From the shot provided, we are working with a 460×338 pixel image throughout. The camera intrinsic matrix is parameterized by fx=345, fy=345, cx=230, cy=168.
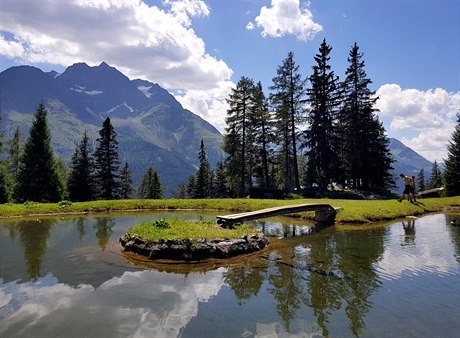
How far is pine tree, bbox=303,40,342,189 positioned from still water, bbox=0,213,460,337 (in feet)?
105

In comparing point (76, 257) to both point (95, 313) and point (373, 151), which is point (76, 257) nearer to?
point (95, 313)

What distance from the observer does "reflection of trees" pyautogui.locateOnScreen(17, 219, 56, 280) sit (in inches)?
556

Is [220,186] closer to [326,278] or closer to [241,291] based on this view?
[326,278]

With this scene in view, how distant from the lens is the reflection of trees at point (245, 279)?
36.6 ft

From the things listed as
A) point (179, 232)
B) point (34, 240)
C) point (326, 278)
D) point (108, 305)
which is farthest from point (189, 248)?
point (34, 240)

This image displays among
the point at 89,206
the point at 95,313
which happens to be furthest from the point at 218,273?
the point at 89,206

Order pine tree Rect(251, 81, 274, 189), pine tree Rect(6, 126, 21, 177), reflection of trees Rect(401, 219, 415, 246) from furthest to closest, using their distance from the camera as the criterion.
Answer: pine tree Rect(6, 126, 21, 177)
pine tree Rect(251, 81, 274, 189)
reflection of trees Rect(401, 219, 415, 246)

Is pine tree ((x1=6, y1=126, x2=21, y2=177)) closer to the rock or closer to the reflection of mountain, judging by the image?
the rock

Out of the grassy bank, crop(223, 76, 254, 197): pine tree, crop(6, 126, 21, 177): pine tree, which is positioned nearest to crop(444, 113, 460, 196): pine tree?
the grassy bank

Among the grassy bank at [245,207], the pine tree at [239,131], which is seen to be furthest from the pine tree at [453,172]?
the pine tree at [239,131]

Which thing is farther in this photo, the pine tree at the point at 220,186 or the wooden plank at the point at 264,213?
the pine tree at the point at 220,186

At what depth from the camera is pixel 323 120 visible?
170 ft

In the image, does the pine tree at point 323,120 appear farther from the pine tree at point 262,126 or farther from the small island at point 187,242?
the small island at point 187,242

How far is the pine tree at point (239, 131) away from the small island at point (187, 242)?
116 ft
